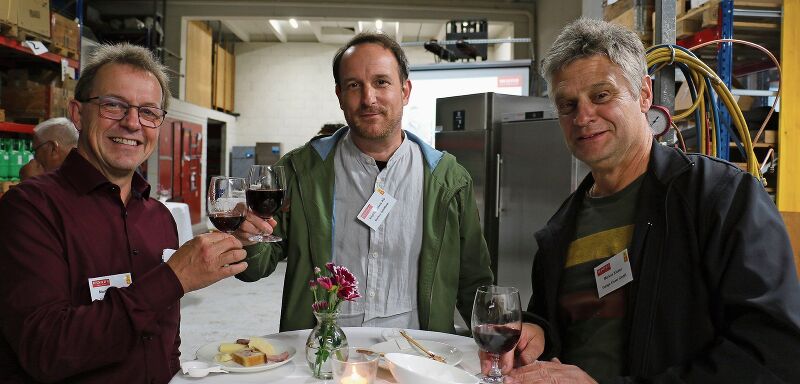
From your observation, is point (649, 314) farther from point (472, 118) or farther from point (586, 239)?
point (472, 118)

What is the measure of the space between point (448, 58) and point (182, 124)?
5.51 m

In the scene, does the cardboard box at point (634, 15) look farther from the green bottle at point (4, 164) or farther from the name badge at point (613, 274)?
the green bottle at point (4, 164)

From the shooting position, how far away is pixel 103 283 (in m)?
1.49

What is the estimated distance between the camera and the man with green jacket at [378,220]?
6.43 ft

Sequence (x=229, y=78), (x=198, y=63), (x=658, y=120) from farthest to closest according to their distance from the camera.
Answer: (x=229, y=78) < (x=198, y=63) < (x=658, y=120)

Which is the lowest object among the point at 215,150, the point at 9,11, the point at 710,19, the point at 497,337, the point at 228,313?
the point at 228,313

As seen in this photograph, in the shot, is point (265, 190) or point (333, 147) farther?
point (333, 147)

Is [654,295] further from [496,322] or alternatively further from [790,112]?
[790,112]

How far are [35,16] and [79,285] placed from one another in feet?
14.4

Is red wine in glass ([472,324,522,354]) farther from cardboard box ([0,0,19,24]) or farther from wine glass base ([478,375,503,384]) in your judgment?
cardboard box ([0,0,19,24])

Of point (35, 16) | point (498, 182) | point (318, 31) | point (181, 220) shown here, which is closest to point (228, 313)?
point (181, 220)

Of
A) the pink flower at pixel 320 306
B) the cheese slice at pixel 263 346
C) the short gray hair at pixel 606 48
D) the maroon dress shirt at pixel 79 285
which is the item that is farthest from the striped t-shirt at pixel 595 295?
the maroon dress shirt at pixel 79 285

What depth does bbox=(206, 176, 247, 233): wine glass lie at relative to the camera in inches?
58.9

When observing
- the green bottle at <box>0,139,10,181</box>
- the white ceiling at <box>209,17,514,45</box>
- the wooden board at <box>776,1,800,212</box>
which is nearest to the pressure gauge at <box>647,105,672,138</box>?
the wooden board at <box>776,1,800,212</box>
